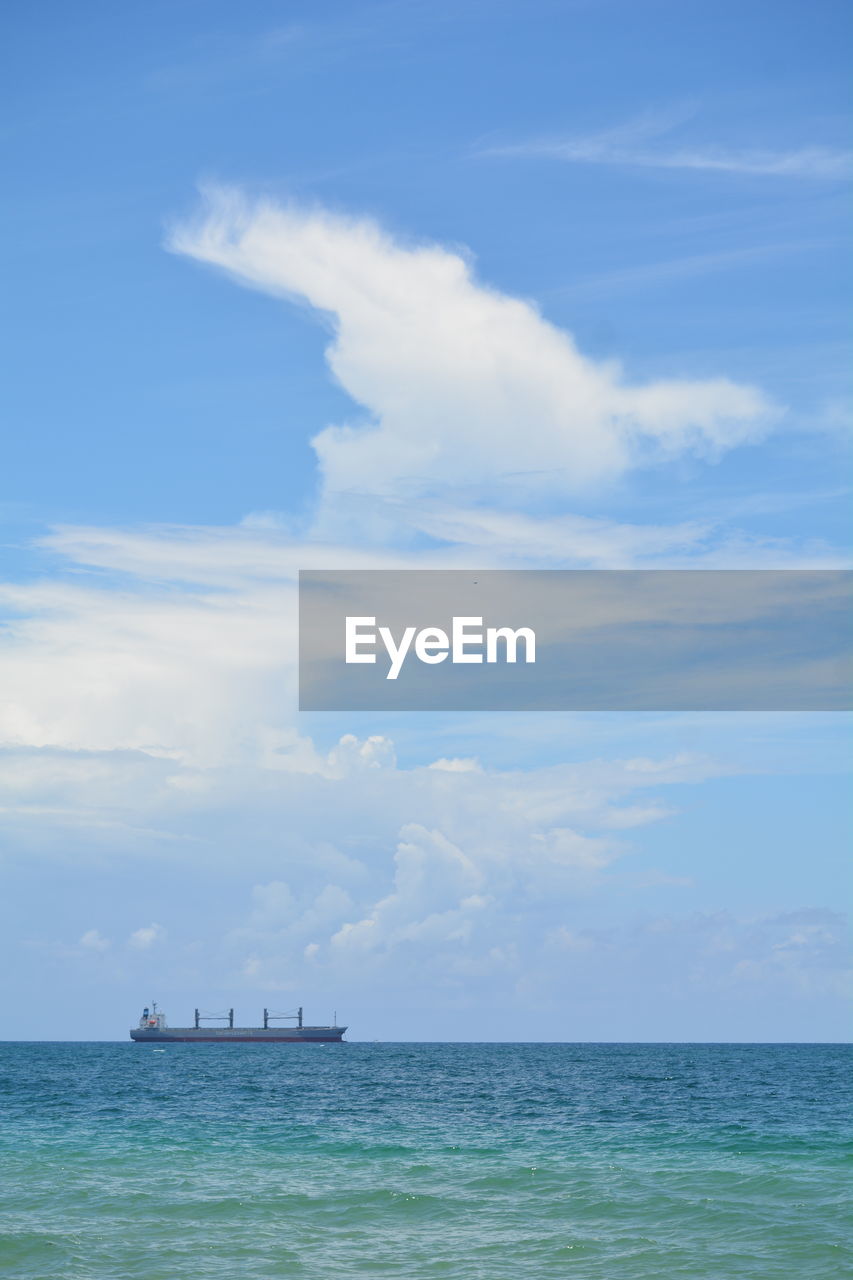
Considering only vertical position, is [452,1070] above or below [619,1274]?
below

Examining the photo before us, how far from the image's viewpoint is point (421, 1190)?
37500mm

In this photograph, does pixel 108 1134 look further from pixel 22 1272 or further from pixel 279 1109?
pixel 22 1272

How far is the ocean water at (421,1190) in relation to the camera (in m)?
28.8

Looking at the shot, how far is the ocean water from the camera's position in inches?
1136

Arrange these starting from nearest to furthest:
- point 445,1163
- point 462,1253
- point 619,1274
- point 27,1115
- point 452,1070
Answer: point 619,1274 → point 462,1253 → point 445,1163 → point 27,1115 → point 452,1070

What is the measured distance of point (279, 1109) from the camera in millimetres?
67438

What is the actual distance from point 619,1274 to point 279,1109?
43.4m

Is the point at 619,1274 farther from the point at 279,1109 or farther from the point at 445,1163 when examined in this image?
the point at 279,1109

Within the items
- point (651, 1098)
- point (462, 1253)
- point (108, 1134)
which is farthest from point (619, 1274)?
point (651, 1098)

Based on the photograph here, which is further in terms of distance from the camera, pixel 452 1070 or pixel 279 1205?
pixel 452 1070

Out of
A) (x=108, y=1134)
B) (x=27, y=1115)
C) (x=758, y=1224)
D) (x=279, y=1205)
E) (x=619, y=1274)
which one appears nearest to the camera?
(x=619, y=1274)

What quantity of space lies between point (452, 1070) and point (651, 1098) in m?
53.1

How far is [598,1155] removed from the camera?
45.5 metres

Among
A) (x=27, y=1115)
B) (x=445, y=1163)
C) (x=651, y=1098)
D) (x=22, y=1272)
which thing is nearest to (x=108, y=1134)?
(x=27, y=1115)
